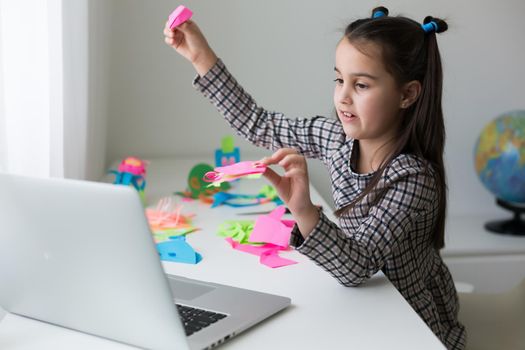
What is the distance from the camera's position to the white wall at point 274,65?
2285mm

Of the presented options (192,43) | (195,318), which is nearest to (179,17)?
(192,43)

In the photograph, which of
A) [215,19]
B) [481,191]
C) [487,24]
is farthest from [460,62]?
[215,19]

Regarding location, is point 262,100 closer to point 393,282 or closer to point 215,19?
point 215,19

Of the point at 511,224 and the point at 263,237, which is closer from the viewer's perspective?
the point at 263,237

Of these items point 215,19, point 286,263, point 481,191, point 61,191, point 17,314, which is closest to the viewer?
point 61,191

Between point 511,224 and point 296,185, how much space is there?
1.36m

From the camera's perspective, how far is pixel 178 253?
1286 mm

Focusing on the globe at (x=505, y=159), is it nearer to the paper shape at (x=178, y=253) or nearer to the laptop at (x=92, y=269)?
the paper shape at (x=178, y=253)

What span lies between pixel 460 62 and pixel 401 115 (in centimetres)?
113

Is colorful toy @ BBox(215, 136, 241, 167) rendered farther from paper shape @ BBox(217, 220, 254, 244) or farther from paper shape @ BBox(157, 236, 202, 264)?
paper shape @ BBox(157, 236, 202, 264)

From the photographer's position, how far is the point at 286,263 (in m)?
1.26

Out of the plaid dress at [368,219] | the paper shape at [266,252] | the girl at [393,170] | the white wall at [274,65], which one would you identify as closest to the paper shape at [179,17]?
the plaid dress at [368,219]

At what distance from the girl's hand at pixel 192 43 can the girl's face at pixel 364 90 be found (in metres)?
0.32

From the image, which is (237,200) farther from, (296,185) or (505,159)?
(505,159)
